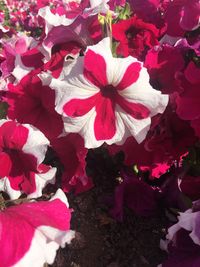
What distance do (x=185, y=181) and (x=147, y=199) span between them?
0.68ft

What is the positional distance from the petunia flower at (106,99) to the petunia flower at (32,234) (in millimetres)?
267

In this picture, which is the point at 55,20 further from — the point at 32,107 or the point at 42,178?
the point at 42,178

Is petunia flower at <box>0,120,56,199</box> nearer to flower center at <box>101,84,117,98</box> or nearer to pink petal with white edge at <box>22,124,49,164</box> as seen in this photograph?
pink petal with white edge at <box>22,124,49,164</box>

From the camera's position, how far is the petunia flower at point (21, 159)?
1.13 m

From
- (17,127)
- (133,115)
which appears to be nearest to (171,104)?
(133,115)

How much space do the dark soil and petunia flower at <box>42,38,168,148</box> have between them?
1.29 feet

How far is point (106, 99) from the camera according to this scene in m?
1.13

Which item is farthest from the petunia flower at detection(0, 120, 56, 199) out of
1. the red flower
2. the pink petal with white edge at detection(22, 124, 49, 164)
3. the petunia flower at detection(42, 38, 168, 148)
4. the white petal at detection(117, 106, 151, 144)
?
the red flower

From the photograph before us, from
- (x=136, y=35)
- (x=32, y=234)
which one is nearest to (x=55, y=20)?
(x=136, y=35)

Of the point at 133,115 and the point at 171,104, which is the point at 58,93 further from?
the point at 171,104

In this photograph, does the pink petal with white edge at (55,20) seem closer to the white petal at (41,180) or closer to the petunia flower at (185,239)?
the white petal at (41,180)

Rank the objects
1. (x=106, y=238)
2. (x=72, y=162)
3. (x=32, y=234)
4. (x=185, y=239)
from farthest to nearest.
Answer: (x=106, y=238), (x=72, y=162), (x=185, y=239), (x=32, y=234)

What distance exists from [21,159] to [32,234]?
38 centimetres

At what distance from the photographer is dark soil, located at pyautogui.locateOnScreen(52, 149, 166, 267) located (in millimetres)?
1289
